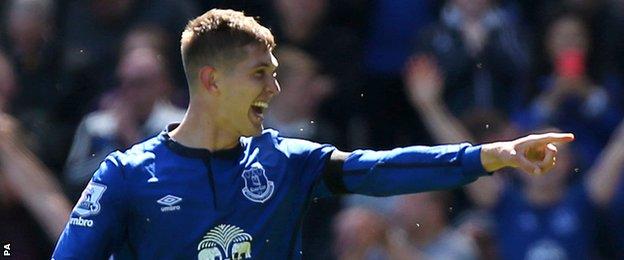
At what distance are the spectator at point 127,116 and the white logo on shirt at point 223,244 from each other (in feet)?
10.1

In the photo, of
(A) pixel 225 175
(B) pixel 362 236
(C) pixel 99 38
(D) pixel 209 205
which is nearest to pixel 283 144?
(A) pixel 225 175

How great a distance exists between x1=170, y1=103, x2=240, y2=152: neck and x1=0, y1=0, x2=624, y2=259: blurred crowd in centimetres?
295

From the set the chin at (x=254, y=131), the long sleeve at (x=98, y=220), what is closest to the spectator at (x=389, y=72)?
the chin at (x=254, y=131)

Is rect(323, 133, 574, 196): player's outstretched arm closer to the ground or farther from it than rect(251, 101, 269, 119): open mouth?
closer to the ground

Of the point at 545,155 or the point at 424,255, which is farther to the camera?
the point at 424,255

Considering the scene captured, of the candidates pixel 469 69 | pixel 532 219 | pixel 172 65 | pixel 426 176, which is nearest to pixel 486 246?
pixel 532 219

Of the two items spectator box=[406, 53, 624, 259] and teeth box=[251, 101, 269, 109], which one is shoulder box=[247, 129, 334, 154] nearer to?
teeth box=[251, 101, 269, 109]

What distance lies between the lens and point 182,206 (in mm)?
5164

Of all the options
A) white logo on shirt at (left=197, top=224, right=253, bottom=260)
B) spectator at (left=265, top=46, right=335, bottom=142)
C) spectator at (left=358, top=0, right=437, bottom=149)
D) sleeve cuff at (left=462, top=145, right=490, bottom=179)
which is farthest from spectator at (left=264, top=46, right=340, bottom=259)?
sleeve cuff at (left=462, top=145, right=490, bottom=179)

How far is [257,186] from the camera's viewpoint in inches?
206

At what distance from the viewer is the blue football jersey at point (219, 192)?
200 inches

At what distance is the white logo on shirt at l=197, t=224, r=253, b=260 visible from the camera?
5.14 m

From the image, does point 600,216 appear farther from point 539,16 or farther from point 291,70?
point 291,70

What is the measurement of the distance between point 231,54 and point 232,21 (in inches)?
4.3
